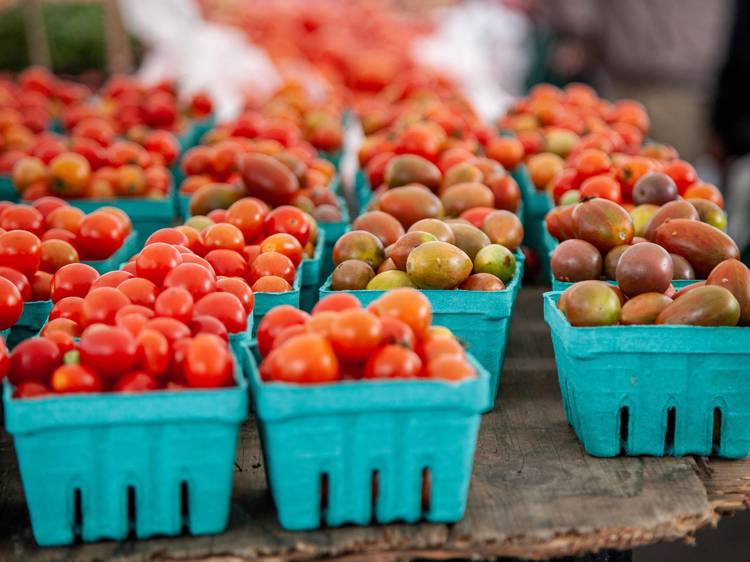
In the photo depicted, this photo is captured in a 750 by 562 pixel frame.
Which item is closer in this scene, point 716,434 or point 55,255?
point 716,434

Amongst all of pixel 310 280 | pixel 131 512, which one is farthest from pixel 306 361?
pixel 310 280

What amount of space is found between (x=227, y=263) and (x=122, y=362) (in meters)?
0.68

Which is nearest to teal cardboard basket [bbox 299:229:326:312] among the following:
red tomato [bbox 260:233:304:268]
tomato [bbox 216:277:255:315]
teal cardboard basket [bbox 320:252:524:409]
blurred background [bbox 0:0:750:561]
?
red tomato [bbox 260:233:304:268]

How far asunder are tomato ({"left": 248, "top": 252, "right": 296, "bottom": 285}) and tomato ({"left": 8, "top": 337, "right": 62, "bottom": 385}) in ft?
2.22

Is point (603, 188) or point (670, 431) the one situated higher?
point (603, 188)

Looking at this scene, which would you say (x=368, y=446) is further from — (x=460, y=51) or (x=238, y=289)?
(x=460, y=51)

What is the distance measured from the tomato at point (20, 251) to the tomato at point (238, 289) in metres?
0.57

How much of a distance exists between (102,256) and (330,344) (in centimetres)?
116

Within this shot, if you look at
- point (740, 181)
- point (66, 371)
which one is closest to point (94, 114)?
point (66, 371)

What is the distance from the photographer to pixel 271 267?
224 cm

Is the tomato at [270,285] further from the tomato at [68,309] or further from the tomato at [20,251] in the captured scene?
the tomato at [20,251]

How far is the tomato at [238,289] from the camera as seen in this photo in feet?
6.44

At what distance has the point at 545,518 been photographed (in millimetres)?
1691

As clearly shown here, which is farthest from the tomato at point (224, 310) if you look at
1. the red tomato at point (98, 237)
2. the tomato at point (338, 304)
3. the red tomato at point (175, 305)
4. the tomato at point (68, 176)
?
the tomato at point (68, 176)
